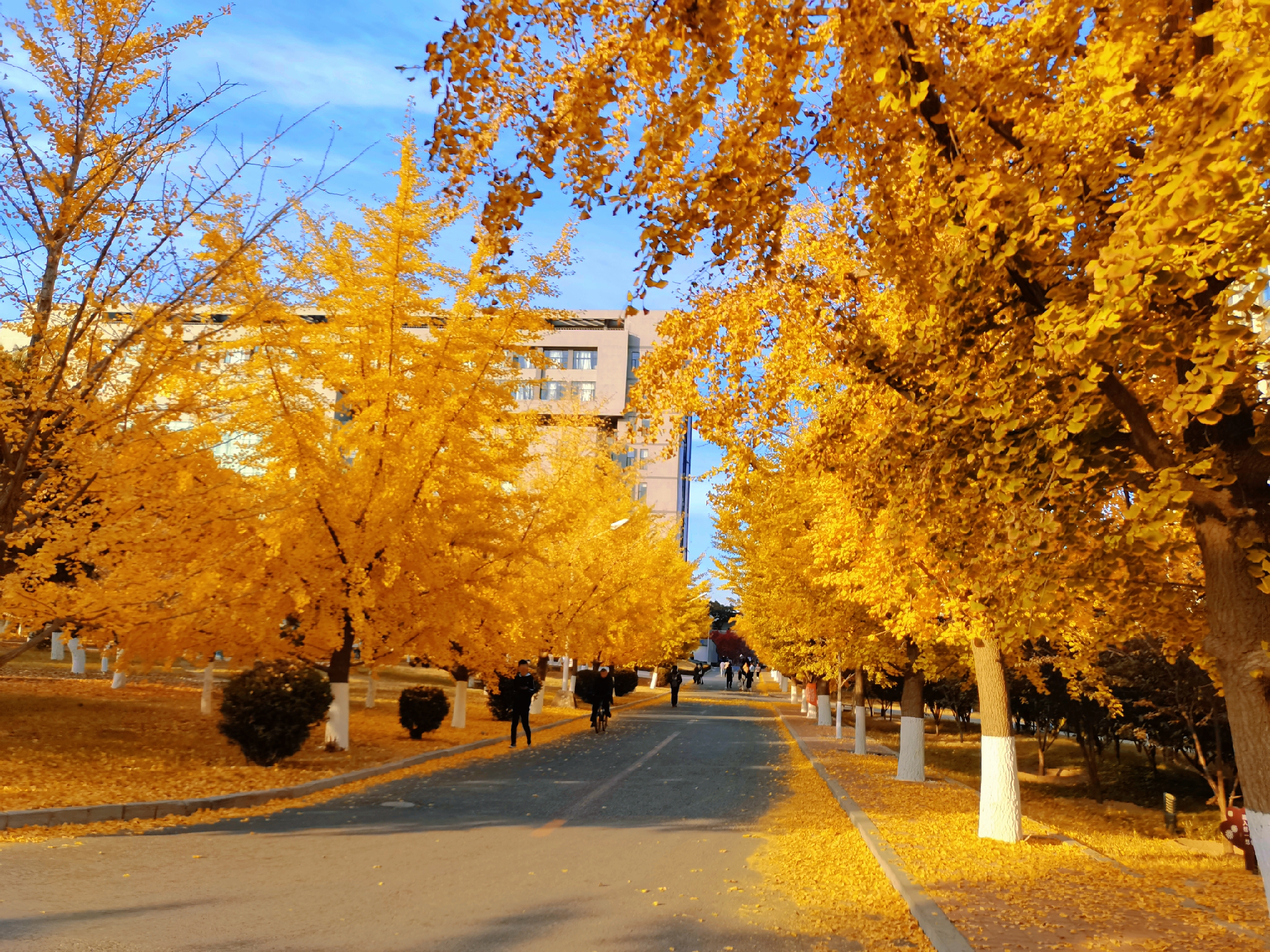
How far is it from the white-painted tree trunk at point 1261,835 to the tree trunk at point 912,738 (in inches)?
461

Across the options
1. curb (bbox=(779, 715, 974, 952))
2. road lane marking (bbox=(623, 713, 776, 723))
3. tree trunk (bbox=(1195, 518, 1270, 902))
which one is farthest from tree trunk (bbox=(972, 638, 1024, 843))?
road lane marking (bbox=(623, 713, 776, 723))

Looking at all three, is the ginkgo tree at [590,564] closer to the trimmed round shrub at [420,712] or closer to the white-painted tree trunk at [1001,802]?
the trimmed round shrub at [420,712]

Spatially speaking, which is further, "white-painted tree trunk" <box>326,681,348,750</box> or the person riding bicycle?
the person riding bicycle

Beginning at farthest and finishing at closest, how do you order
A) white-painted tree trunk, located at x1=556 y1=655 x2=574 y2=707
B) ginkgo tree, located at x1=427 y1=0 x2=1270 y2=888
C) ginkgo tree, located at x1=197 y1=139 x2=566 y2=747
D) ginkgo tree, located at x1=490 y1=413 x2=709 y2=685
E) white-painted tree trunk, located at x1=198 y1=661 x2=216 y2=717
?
white-painted tree trunk, located at x1=556 y1=655 x2=574 y2=707 → ginkgo tree, located at x1=490 y1=413 x2=709 y2=685 → white-painted tree trunk, located at x1=198 y1=661 x2=216 y2=717 → ginkgo tree, located at x1=197 y1=139 x2=566 y2=747 → ginkgo tree, located at x1=427 y1=0 x2=1270 y2=888

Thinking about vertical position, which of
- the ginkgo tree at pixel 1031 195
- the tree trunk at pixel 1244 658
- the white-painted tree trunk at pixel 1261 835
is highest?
the ginkgo tree at pixel 1031 195

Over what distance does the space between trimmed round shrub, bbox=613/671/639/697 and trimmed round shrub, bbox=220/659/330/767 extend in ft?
112

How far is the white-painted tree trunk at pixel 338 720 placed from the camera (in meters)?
17.6

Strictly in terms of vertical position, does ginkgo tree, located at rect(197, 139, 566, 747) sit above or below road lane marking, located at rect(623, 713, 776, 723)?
above

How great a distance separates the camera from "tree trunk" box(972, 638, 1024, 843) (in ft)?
35.4

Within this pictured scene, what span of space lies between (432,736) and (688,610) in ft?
116

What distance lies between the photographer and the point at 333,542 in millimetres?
16375

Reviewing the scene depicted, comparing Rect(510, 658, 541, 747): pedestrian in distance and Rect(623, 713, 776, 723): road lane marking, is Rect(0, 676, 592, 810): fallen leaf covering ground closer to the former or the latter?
Rect(510, 658, 541, 747): pedestrian in distance

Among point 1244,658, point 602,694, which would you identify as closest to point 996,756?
point 1244,658

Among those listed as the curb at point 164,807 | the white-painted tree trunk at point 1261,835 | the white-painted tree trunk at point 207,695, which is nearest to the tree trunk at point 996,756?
the white-painted tree trunk at point 1261,835
